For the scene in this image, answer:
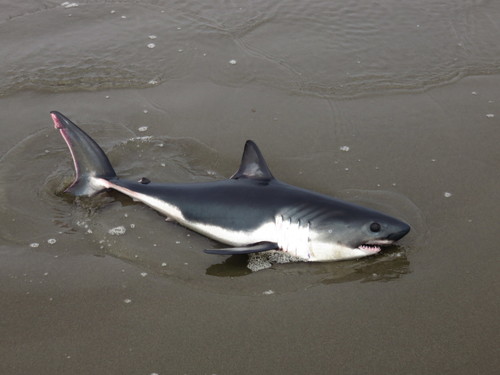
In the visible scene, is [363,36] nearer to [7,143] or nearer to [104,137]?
[104,137]

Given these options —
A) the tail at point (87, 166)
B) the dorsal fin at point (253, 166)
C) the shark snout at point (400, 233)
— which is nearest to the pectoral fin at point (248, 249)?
the dorsal fin at point (253, 166)

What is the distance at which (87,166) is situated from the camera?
4.83 meters

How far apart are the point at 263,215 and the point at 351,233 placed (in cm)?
70

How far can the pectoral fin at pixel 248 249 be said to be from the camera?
398 cm

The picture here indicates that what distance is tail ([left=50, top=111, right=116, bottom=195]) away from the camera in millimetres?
4770

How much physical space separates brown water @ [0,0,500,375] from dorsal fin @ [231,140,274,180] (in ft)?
2.21

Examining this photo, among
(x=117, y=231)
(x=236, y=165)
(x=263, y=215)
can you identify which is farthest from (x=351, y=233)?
(x=117, y=231)

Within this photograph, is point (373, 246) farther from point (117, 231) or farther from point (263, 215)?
point (117, 231)

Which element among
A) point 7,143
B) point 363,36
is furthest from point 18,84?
point 363,36

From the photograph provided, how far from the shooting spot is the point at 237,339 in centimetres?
356

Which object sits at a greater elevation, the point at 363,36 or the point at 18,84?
the point at 363,36

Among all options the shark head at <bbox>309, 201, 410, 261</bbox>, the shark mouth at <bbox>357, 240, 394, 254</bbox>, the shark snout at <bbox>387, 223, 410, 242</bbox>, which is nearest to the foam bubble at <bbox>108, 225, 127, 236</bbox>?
the shark head at <bbox>309, 201, 410, 261</bbox>

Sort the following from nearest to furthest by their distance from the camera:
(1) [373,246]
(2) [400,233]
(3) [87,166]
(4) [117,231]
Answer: (2) [400,233]
(1) [373,246]
(4) [117,231]
(3) [87,166]

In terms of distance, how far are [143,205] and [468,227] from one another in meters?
2.82
